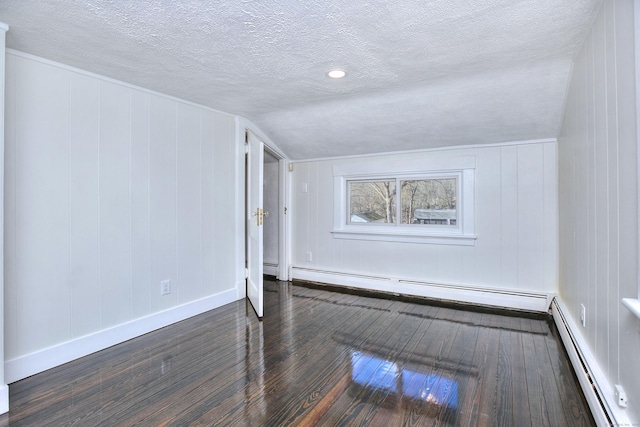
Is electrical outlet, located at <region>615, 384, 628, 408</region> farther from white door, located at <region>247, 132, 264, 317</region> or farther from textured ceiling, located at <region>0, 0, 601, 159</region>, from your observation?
white door, located at <region>247, 132, 264, 317</region>

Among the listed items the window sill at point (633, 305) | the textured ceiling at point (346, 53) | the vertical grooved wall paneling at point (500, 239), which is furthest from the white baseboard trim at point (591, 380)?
the textured ceiling at point (346, 53)

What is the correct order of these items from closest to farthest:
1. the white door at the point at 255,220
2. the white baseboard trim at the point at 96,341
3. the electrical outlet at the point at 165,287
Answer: the white baseboard trim at the point at 96,341 → the electrical outlet at the point at 165,287 → the white door at the point at 255,220

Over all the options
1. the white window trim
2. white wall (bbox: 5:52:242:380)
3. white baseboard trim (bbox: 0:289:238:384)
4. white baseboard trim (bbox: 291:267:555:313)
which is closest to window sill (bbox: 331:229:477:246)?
the white window trim

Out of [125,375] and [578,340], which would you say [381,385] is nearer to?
[578,340]

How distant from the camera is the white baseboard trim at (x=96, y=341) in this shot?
2.02 m

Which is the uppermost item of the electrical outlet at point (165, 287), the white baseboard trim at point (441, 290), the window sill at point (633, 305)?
the window sill at point (633, 305)

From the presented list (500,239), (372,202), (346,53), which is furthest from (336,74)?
(500,239)

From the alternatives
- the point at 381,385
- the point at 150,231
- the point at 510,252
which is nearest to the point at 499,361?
the point at 381,385

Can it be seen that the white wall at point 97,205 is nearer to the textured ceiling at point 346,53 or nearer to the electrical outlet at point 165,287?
→ the electrical outlet at point 165,287

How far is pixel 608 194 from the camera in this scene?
149cm

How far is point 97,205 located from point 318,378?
199 cm

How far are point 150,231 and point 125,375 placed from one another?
114cm

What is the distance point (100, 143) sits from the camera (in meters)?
2.41

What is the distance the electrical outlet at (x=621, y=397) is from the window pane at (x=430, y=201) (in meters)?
2.42
